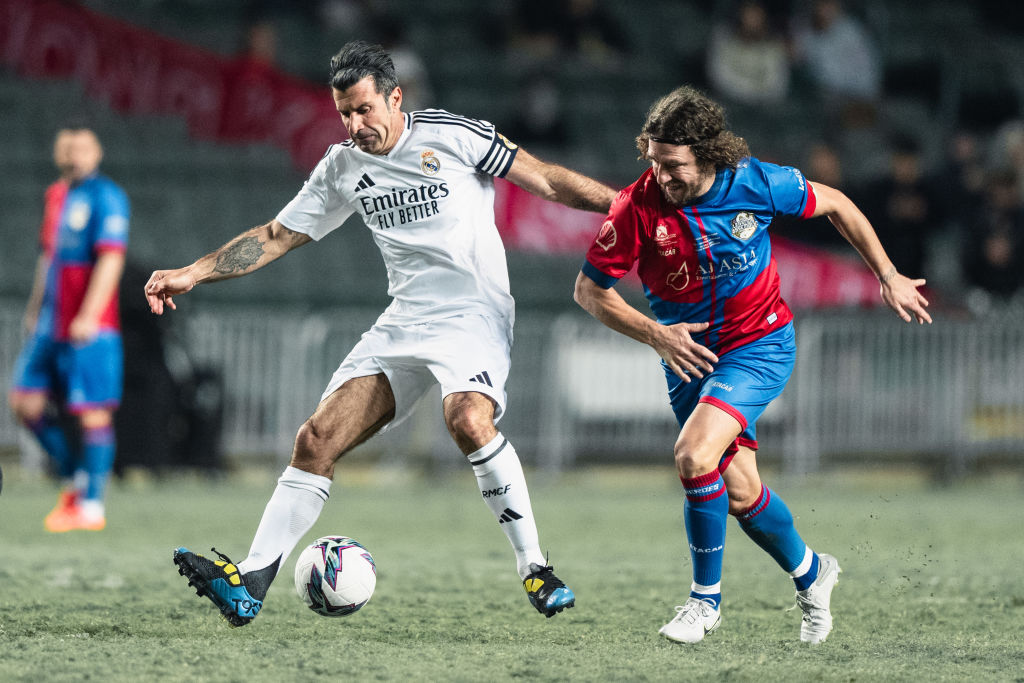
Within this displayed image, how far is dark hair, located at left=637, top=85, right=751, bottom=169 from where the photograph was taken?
4914 millimetres

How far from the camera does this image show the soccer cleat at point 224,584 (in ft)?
16.3

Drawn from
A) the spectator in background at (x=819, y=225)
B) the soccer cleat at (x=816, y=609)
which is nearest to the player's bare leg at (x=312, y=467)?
the soccer cleat at (x=816, y=609)

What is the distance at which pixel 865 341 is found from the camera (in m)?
12.7

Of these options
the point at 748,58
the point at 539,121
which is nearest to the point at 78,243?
the point at 539,121

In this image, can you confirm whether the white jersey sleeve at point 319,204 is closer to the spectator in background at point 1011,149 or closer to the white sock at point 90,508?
the white sock at point 90,508

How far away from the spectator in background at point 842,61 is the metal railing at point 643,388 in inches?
160

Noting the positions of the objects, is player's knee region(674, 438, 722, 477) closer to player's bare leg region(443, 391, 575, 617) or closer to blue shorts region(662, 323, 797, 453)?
blue shorts region(662, 323, 797, 453)

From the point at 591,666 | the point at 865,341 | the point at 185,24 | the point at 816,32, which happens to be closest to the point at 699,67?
the point at 816,32

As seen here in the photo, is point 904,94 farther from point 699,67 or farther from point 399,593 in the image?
point 399,593

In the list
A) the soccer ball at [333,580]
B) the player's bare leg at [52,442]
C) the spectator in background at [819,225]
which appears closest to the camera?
the soccer ball at [333,580]

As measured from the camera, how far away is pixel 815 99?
655 inches

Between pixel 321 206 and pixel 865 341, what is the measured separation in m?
8.23

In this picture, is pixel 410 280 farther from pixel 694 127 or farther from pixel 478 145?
pixel 694 127

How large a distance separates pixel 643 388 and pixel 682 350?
7895mm
